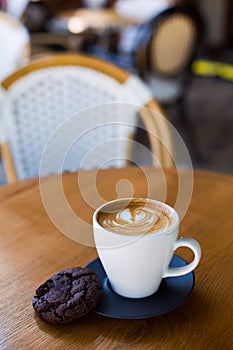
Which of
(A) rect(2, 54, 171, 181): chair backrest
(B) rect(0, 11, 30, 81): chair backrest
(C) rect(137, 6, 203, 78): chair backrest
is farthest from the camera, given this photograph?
(C) rect(137, 6, 203, 78): chair backrest

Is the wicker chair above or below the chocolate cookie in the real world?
below

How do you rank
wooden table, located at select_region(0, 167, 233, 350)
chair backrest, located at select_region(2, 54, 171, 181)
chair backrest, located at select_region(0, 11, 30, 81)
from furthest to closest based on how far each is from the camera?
chair backrest, located at select_region(0, 11, 30, 81) → chair backrest, located at select_region(2, 54, 171, 181) → wooden table, located at select_region(0, 167, 233, 350)

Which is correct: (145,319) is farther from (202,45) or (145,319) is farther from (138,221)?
(202,45)

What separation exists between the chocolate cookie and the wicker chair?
1.98 m

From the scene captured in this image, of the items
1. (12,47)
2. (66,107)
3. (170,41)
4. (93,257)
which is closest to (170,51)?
(170,41)

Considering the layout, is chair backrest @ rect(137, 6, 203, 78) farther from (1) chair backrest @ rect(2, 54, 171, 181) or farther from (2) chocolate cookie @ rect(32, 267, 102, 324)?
(2) chocolate cookie @ rect(32, 267, 102, 324)

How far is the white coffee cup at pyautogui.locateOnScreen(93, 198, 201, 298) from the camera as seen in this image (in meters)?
0.63

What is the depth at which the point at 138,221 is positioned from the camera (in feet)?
2.18

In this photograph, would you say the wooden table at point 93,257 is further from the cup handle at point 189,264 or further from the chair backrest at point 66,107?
the chair backrest at point 66,107

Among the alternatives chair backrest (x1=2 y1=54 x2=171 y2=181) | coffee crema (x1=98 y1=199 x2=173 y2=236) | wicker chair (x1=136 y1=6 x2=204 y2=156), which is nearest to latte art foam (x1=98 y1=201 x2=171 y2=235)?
coffee crema (x1=98 y1=199 x2=173 y2=236)

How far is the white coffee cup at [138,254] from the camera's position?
630mm

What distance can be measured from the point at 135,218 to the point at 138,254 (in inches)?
2.2

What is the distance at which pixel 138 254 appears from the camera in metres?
0.63

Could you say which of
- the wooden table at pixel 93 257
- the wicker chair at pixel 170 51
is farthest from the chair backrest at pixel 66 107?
the wicker chair at pixel 170 51
